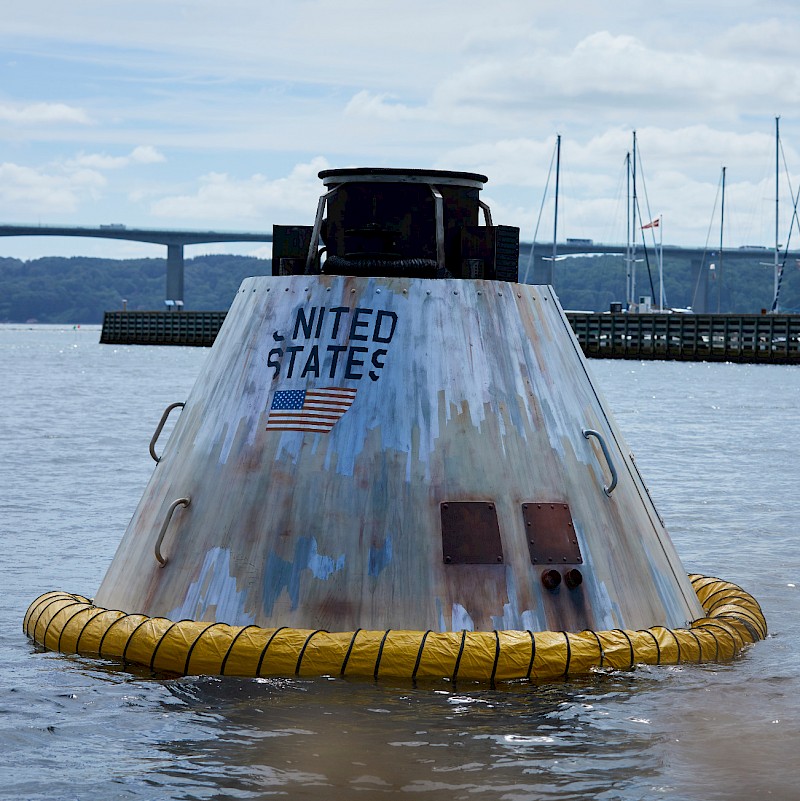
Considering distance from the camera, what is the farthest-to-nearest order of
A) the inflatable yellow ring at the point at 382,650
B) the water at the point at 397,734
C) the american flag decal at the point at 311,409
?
the american flag decal at the point at 311,409 < the inflatable yellow ring at the point at 382,650 < the water at the point at 397,734

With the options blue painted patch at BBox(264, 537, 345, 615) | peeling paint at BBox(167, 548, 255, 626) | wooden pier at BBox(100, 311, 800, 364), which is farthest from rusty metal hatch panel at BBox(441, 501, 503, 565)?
wooden pier at BBox(100, 311, 800, 364)

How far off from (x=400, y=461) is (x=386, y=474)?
10 centimetres

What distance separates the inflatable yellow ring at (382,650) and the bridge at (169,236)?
347 ft

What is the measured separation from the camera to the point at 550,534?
7098mm

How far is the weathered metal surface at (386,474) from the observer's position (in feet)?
22.7

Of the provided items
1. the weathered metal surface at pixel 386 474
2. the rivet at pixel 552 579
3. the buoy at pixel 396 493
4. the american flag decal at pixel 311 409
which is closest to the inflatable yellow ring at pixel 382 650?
the buoy at pixel 396 493

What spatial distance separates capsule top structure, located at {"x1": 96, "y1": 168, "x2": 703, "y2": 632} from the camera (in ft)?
22.8

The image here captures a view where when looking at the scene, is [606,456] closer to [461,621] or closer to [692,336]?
[461,621]

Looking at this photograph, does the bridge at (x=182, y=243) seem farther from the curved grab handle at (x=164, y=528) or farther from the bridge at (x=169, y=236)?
the curved grab handle at (x=164, y=528)

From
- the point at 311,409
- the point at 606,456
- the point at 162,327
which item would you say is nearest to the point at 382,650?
the point at 311,409

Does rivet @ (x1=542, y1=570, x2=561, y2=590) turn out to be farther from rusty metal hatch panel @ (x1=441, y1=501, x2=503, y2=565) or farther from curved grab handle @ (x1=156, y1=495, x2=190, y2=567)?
curved grab handle @ (x1=156, y1=495, x2=190, y2=567)

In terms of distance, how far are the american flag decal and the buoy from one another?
1 centimetres

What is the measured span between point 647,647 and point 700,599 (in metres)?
1.97

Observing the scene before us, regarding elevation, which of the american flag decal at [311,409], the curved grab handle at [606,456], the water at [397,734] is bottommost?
the water at [397,734]
